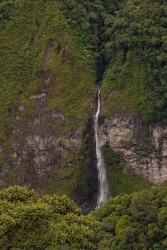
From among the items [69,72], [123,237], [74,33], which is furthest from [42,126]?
[123,237]

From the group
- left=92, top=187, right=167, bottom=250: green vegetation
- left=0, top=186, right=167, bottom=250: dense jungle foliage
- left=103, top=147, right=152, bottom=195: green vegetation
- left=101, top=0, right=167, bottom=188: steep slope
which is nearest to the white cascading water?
left=103, top=147, right=152, bottom=195: green vegetation

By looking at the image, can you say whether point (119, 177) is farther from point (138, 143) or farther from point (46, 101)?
point (46, 101)

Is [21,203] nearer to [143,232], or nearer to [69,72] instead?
[143,232]

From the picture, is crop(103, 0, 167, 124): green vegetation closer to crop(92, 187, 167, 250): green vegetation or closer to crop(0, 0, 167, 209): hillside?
crop(0, 0, 167, 209): hillside

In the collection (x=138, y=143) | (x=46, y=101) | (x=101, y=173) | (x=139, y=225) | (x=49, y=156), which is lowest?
(x=139, y=225)

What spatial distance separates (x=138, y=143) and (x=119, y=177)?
2.80 meters

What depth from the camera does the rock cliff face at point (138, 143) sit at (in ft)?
141

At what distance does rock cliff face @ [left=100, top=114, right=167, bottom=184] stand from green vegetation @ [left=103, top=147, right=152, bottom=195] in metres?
0.34

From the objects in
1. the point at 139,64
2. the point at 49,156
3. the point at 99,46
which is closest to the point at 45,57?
the point at 99,46

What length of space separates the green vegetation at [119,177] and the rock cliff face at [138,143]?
13.5 inches

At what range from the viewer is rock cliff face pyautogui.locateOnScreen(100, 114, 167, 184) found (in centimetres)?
4288

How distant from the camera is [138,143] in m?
43.4

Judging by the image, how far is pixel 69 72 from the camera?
45781 mm

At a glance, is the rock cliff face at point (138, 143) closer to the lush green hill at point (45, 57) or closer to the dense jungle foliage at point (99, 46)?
the dense jungle foliage at point (99, 46)
